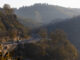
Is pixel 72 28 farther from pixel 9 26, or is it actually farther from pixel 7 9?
pixel 9 26

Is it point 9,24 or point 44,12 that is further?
point 44,12

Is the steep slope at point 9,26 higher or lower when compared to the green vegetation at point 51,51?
higher

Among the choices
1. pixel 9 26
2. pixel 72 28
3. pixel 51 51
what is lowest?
pixel 72 28

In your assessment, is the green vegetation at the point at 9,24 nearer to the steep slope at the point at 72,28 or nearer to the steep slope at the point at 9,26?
the steep slope at the point at 9,26

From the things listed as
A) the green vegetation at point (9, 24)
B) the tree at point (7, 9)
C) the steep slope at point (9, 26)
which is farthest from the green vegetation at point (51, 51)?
the tree at point (7, 9)

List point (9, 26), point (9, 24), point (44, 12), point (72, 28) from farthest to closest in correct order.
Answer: point (44, 12) < point (72, 28) < point (9, 24) < point (9, 26)

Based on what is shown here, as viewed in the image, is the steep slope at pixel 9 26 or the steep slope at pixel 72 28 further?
the steep slope at pixel 72 28

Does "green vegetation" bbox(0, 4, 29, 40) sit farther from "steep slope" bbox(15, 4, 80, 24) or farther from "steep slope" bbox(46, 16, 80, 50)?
"steep slope" bbox(15, 4, 80, 24)

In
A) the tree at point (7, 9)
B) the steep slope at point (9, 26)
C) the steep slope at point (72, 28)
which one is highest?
the tree at point (7, 9)

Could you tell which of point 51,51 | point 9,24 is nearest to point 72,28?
point 9,24

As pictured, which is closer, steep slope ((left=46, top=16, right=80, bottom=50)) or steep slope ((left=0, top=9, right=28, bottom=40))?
steep slope ((left=0, top=9, right=28, bottom=40))

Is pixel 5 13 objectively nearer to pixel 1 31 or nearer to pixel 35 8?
pixel 1 31

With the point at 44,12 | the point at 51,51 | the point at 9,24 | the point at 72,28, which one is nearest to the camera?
the point at 51,51

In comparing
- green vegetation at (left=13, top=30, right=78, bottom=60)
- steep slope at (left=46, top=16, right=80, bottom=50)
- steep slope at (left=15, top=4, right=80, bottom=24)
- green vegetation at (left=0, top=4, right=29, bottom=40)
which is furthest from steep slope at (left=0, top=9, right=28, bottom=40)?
steep slope at (left=15, top=4, right=80, bottom=24)
